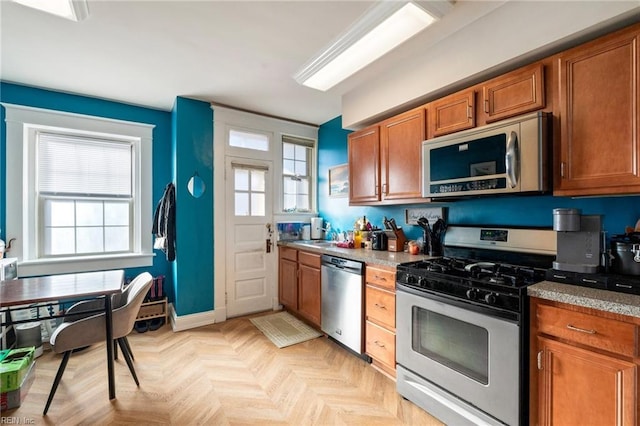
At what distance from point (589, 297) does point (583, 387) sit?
0.43m

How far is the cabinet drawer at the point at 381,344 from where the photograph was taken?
2.16 metres

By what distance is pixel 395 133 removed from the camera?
8.39ft

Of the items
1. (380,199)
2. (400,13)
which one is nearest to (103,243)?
(380,199)

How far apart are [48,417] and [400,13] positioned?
337 centimetres

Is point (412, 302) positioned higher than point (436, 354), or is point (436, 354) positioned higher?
point (412, 302)

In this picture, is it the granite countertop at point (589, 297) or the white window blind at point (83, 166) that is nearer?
the granite countertop at point (589, 297)

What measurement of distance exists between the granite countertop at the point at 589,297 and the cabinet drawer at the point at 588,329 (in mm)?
64

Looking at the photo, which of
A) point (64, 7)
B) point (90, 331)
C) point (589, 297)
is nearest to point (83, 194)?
point (90, 331)

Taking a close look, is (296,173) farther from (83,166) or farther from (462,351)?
(462,351)

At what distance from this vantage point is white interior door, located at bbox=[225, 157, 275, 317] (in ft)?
11.6

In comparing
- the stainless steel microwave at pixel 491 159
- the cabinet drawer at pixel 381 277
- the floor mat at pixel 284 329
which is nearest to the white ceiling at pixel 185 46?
the stainless steel microwave at pixel 491 159

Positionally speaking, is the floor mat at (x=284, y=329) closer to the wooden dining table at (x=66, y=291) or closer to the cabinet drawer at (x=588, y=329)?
the wooden dining table at (x=66, y=291)

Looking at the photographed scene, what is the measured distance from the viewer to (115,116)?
328 cm

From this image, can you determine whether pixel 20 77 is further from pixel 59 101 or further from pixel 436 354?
pixel 436 354
